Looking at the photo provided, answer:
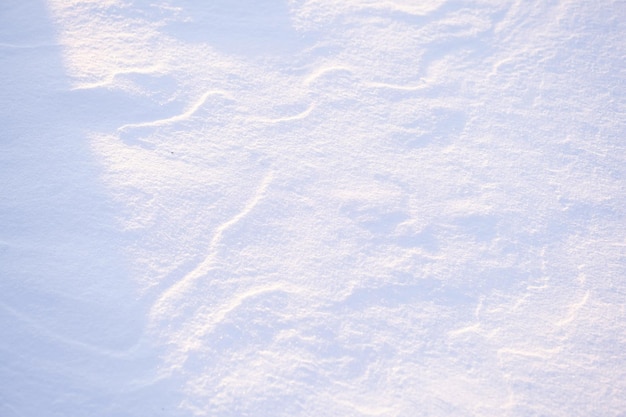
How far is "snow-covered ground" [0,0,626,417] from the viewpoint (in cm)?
172

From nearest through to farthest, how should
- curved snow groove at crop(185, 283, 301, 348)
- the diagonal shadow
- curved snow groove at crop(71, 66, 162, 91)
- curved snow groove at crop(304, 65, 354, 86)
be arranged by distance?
the diagonal shadow, curved snow groove at crop(185, 283, 301, 348), curved snow groove at crop(71, 66, 162, 91), curved snow groove at crop(304, 65, 354, 86)

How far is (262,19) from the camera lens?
9.09 ft

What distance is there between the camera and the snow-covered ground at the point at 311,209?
5.64 ft

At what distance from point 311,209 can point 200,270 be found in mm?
478

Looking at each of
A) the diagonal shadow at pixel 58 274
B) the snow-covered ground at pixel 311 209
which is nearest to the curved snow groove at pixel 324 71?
the snow-covered ground at pixel 311 209

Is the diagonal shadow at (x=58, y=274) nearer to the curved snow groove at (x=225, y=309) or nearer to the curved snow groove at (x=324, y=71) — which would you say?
the curved snow groove at (x=225, y=309)

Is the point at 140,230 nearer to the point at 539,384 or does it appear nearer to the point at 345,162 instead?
the point at 345,162

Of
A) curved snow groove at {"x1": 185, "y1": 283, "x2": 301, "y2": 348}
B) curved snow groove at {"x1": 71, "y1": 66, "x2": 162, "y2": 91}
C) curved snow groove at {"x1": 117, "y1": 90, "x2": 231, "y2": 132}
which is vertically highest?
curved snow groove at {"x1": 71, "y1": 66, "x2": 162, "y2": 91}

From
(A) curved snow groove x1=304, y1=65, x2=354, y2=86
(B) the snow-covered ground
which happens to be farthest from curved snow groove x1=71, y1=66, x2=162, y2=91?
(A) curved snow groove x1=304, y1=65, x2=354, y2=86

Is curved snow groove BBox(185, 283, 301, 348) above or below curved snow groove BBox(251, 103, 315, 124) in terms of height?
below

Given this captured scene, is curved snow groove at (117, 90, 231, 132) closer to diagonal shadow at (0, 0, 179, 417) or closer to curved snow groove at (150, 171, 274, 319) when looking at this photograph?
diagonal shadow at (0, 0, 179, 417)

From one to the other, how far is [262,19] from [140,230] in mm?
1359

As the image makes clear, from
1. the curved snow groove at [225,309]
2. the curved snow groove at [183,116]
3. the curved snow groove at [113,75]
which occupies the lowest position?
the curved snow groove at [225,309]

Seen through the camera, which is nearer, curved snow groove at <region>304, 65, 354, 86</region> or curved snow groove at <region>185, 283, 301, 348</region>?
curved snow groove at <region>185, 283, 301, 348</region>
